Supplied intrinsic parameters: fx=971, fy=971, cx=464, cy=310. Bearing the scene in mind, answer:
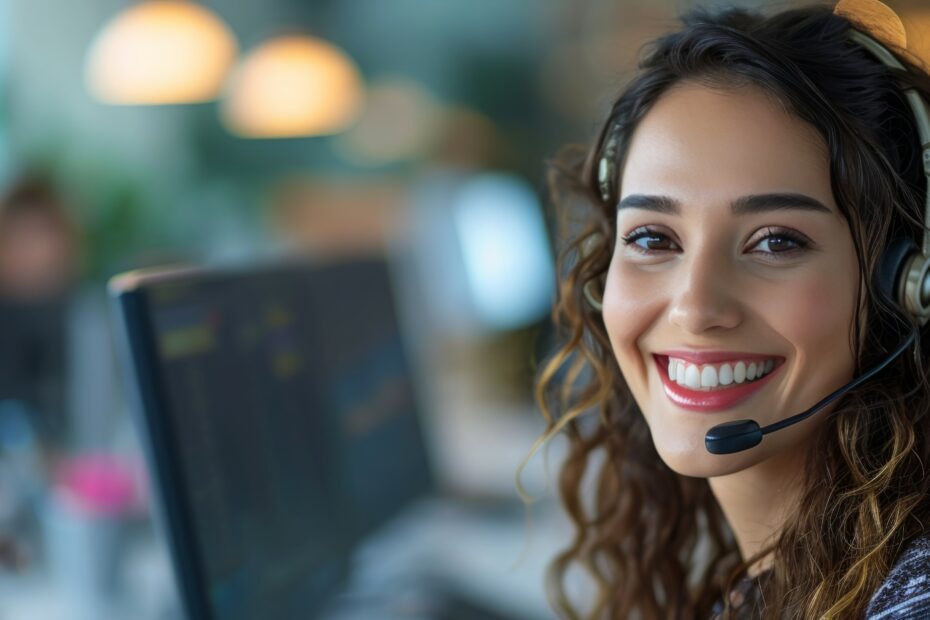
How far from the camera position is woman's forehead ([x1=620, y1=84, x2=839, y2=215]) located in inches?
31.9

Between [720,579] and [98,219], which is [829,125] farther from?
[98,219]

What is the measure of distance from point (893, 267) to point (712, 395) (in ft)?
0.61

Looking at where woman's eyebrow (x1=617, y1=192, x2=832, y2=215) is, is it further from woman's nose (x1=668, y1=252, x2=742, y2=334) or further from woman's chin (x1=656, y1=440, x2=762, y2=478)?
woman's chin (x1=656, y1=440, x2=762, y2=478)

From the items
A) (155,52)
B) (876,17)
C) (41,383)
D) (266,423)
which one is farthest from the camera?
(155,52)

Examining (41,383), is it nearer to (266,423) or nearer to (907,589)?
(266,423)

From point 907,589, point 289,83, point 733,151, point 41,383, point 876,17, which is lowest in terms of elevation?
point 907,589

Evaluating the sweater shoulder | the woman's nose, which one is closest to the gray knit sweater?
the sweater shoulder

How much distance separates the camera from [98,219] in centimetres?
502

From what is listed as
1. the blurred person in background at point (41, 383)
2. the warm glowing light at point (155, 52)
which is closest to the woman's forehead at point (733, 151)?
the blurred person in background at point (41, 383)

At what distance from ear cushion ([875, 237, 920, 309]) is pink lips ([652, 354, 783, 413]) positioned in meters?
0.11

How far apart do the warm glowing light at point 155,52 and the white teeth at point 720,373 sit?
323cm

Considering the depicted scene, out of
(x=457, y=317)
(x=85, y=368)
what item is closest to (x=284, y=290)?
(x=85, y=368)

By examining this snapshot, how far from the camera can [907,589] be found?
742 mm

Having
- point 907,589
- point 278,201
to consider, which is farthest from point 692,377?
point 278,201
